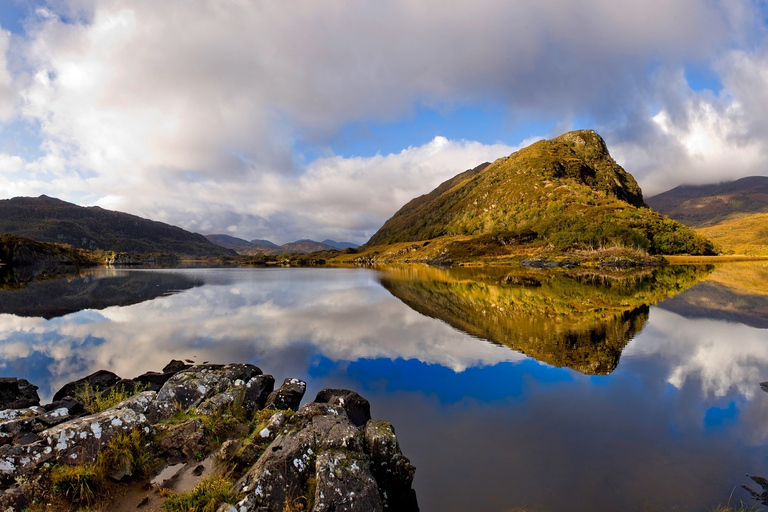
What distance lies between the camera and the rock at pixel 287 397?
12.5m

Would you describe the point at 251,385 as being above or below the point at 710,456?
above

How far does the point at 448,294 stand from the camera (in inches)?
2015

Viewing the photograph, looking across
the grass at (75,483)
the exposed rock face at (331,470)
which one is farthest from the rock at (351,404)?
the grass at (75,483)

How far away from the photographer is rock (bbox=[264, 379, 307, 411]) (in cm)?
1254

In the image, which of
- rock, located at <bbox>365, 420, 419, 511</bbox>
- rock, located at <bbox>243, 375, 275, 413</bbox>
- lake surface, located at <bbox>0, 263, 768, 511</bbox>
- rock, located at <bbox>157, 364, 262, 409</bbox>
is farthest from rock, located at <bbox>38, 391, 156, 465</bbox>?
lake surface, located at <bbox>0, 263, 768, 511</bbox>

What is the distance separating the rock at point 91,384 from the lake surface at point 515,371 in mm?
2041

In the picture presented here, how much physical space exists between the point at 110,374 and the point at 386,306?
28288 millimetres

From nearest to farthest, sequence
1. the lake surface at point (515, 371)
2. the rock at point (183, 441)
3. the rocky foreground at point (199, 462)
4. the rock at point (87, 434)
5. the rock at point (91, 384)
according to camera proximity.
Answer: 1. the rocky foreground at point (199, 462)
2. the rock at point (87, 434)
3. the rock at point (183, 441)
4. the lake surface at point (515, 371)
5. the rock at point (91, 384)

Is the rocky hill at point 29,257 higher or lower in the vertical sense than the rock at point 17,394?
higher

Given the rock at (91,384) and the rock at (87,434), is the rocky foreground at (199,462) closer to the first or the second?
the rock at (87,434)

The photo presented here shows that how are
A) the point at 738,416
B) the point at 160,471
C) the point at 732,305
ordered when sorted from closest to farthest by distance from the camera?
the point at 160,471 → the point at 738,416 → the point at 732,305

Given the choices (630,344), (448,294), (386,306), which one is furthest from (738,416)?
(448,294)

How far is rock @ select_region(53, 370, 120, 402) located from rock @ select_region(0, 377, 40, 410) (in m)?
0.76

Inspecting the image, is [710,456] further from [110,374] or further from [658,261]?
[658,261]
